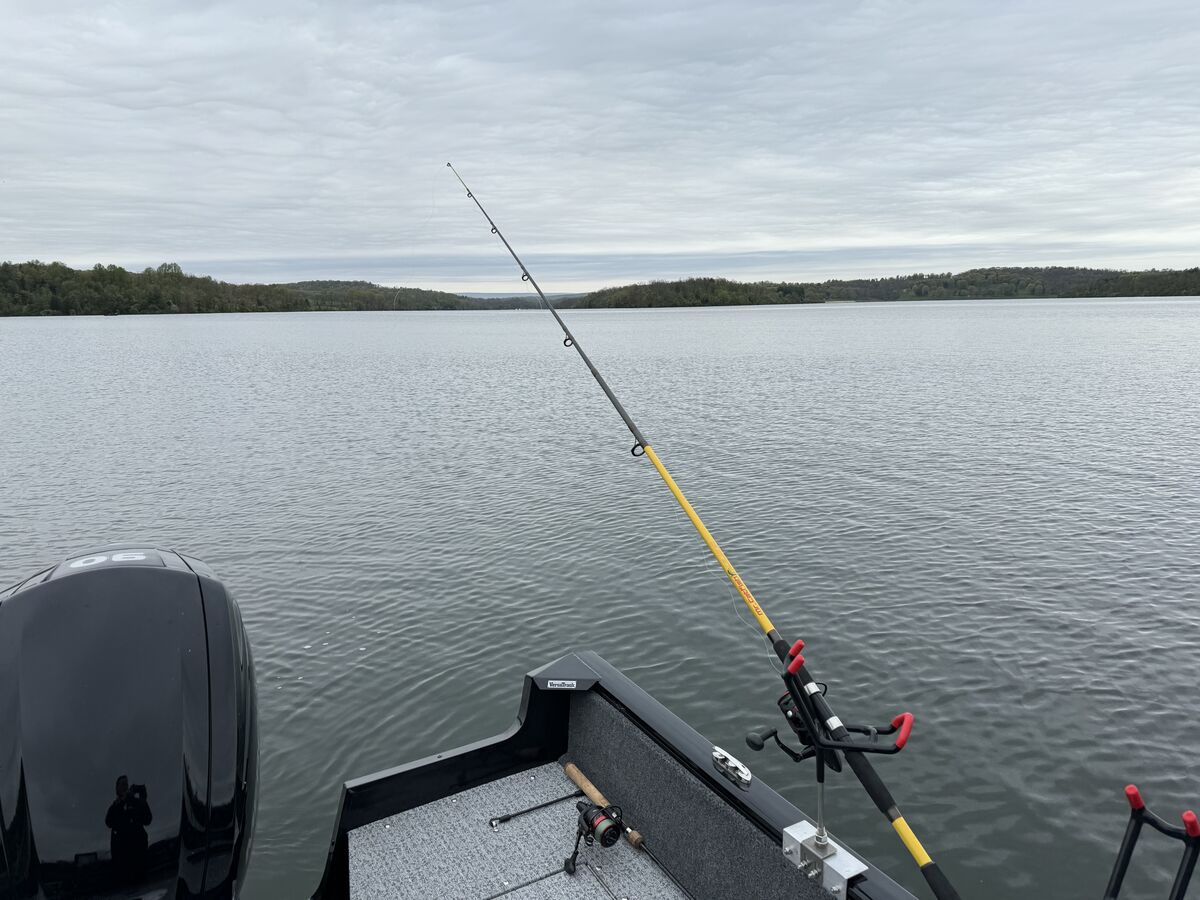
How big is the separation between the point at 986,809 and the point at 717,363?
3820cm

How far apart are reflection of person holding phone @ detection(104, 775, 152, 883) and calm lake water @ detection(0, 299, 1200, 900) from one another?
3296 millimetres

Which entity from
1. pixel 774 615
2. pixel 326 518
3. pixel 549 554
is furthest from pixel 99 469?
pixel 774 615

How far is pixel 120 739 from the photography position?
110 inches

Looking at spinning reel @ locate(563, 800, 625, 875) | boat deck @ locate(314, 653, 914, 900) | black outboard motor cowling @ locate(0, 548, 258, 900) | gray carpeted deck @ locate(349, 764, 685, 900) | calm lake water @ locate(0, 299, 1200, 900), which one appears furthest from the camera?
calm lake water @ locate(0, 299, 1200, 900)

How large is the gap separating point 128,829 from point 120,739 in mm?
294

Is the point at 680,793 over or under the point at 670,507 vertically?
over

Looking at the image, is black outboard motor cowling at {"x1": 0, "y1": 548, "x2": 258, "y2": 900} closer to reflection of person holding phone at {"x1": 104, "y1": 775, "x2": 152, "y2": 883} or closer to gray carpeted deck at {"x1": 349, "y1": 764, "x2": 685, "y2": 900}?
reflection of person holding phone at {"x1": 104, "y1": 775, "x2": 152, "y2": 883}

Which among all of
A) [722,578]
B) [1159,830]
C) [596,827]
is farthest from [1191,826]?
[722,578]

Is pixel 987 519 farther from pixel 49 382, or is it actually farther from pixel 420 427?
pixel 49 382

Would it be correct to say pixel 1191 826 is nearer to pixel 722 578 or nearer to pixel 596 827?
pixel 596 827

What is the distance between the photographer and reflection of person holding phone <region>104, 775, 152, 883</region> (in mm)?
2684

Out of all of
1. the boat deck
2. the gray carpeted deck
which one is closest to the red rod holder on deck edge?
the boat deck

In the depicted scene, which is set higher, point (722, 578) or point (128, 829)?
point (128, 829)

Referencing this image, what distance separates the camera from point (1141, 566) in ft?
35.3
